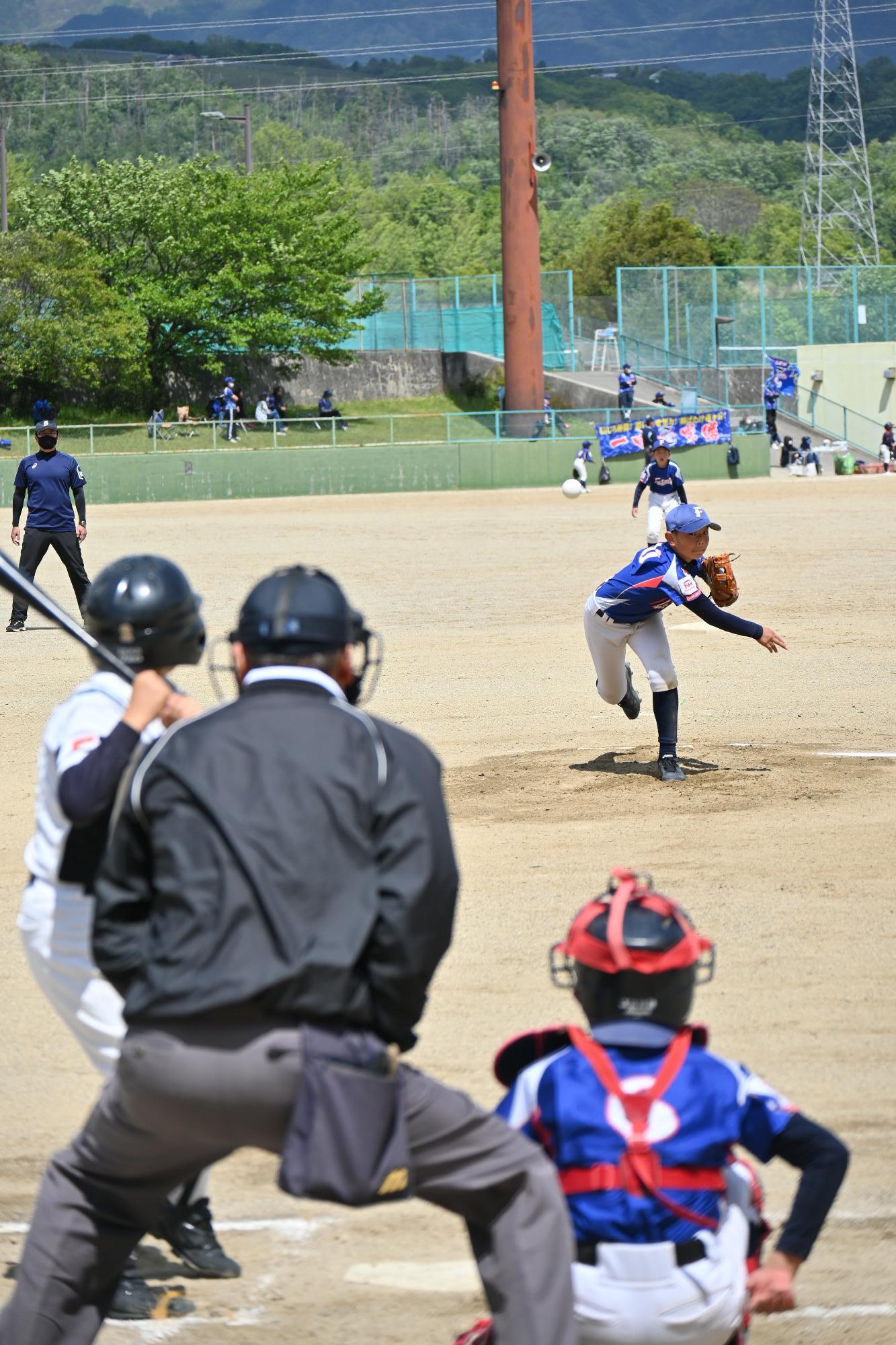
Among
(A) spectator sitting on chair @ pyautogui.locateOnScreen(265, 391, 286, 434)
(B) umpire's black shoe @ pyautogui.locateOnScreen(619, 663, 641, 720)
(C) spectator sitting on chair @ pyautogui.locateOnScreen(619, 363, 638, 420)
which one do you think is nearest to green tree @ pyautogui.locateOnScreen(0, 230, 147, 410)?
(A) spectator sitting on chair @ pyautogui.locateOnScreen(265, 391, 286, 434)

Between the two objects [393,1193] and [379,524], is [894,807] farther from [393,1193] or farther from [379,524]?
[379,524]

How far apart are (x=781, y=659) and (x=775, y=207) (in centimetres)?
14118

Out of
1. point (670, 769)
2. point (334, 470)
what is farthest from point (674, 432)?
point (670, 769)

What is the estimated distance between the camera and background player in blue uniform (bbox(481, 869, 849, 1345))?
2852mm

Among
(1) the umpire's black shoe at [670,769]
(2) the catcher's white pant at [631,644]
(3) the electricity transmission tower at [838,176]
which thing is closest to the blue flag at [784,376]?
(2) the catcher's white pant at [631,644]

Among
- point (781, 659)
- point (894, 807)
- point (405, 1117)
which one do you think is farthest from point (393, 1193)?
point (781, 659)

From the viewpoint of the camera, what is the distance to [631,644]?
954 cm

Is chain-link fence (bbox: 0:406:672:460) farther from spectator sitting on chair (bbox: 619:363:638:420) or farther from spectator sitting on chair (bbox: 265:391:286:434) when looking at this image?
spectator sitting on chair (bbox: 619:363:638:420)

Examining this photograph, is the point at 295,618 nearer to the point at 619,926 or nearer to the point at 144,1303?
the point at 619,926

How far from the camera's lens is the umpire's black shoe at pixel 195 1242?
160 inches

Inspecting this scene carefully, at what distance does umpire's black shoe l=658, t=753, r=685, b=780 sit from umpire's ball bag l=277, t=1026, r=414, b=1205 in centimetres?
683

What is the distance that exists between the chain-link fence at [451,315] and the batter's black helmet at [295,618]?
5427 centimetres

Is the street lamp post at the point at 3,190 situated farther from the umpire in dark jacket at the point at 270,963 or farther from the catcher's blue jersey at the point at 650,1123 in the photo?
the catcher's blue jersey at the point at 650,1123

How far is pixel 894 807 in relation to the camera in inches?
341
